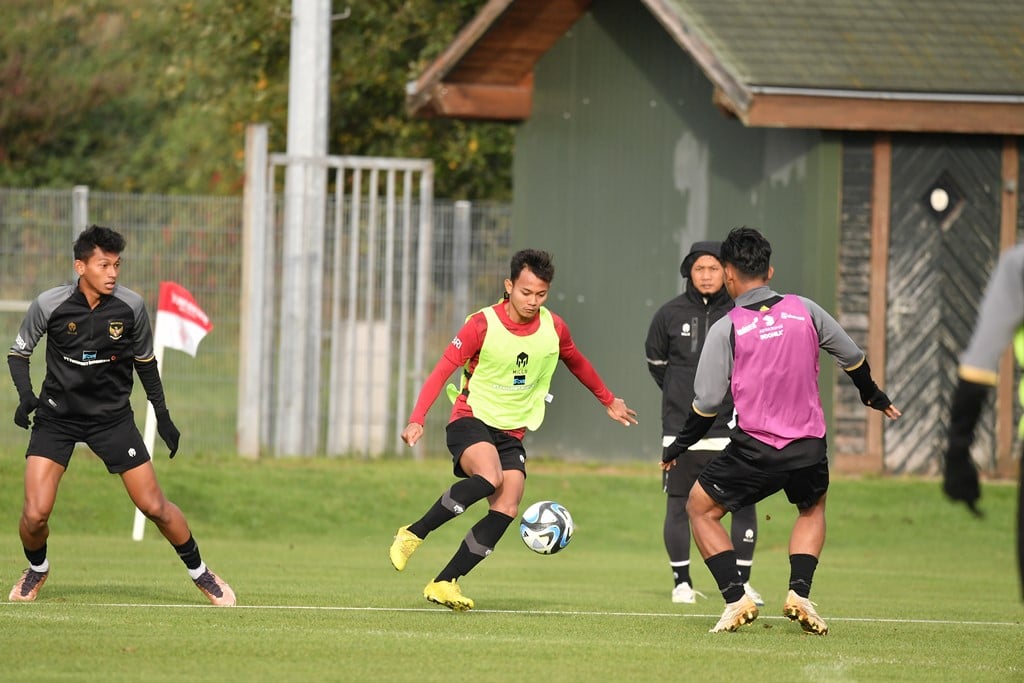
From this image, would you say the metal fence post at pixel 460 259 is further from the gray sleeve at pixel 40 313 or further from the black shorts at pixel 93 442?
the gray sleeve at pixel 40 313

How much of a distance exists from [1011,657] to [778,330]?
2.01 metres

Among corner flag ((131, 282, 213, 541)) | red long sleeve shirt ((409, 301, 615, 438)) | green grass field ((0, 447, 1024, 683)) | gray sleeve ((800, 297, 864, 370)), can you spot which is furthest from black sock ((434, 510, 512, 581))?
corner flag ((131, 282, 213, 541))

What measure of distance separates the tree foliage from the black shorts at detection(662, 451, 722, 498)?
33.4ft

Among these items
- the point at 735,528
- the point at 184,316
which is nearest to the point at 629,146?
the point at 184,316

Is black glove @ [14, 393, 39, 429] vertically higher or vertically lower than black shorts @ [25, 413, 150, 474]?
higher

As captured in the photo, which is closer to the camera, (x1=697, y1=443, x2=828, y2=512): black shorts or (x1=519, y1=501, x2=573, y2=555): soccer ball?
(x1=697, y1=443, x2=828, y2=512): black shorts

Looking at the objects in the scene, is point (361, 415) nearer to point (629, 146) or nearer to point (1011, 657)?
point (629, 146)

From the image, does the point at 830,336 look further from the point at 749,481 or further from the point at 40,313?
the point at 40,313

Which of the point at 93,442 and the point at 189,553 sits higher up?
the point at 93,442

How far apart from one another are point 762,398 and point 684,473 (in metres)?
2.83

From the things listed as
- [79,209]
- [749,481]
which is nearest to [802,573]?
[749,481]

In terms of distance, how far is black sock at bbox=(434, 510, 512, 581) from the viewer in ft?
34.1

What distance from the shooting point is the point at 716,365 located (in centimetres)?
965

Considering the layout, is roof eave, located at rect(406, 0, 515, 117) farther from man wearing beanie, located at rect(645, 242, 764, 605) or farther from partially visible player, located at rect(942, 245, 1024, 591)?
partially visible player, located at rect(942, 245, 1024, 591)
